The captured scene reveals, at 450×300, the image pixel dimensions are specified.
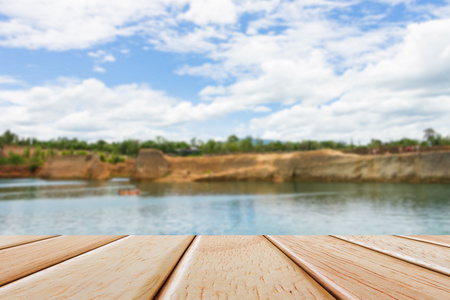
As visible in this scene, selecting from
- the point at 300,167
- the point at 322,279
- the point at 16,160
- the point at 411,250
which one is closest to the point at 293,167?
the point at 300,167

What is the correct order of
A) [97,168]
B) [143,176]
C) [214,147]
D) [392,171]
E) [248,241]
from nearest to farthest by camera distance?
[248,241], [392,171], [143,176], [97,168], [214,147]

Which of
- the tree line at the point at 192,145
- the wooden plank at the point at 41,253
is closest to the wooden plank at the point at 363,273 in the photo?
the wooden plank at the point at 41,253

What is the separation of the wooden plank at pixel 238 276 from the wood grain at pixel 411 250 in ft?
1.54

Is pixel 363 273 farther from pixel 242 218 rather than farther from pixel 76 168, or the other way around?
pixel 76 168

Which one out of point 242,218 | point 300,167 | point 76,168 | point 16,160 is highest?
point 16,160

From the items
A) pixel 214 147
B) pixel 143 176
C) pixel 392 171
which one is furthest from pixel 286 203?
pixel 214 147

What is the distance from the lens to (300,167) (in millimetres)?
47156

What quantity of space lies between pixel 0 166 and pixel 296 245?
306ft

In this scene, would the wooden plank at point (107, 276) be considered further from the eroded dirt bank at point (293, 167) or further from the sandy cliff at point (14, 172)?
the sandy cliff at point (14, 172)

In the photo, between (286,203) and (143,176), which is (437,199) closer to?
(286,203)

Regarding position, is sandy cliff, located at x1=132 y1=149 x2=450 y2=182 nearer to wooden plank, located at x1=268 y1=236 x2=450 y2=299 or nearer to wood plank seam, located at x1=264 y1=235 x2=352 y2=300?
wooden plank, located at x1=268 y1=236 x2=450 y2=299

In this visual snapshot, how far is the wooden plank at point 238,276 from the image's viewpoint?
0.96m

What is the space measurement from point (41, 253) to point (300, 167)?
47.2 metres

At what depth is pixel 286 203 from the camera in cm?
2248
